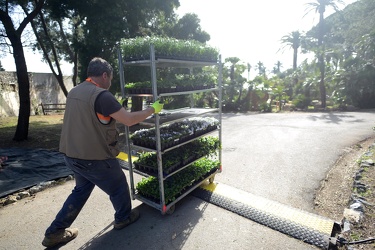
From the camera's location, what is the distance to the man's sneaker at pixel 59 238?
8.61ft

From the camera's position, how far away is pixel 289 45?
105ft

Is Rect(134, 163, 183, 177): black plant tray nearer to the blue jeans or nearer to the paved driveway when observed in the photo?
the blue jeans

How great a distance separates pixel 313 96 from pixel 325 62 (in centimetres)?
368

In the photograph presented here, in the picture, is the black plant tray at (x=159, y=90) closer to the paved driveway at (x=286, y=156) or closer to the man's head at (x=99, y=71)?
the man's head at (x=99, y=71)

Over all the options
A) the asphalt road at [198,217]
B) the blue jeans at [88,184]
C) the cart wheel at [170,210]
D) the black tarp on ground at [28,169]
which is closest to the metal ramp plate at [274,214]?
the asphalt road at [198,217]

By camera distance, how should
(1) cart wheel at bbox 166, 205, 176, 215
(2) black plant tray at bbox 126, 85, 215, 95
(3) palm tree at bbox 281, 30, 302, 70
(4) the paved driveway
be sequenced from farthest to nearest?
(3) palm tree at bbox 281, 30, 302, 70 → (4) the paved driveway → (1) cart wheel at bbox 166, 205, 176, 215 → (2) black plant tray at bbox 126, 85, 215, 95

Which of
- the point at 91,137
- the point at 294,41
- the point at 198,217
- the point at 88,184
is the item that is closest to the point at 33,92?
the point at 88,184

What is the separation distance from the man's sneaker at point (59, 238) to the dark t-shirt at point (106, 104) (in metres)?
1.65

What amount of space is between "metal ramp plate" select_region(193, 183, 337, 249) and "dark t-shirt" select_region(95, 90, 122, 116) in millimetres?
2206

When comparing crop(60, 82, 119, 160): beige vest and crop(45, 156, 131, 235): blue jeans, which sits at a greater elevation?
crop(60, 82, 119, 160): beige vest

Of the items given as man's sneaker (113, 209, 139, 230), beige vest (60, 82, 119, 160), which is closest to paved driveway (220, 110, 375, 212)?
man's sneaker (113, 209, 139, 230)

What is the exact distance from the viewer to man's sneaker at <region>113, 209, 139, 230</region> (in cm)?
295

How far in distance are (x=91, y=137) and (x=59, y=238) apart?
136 cm

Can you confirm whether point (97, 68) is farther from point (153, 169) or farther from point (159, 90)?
point (153, 169)
